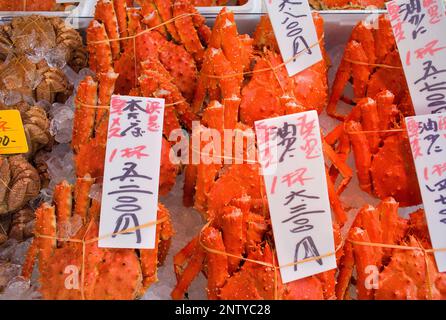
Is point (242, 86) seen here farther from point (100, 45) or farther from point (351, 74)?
point (100, 45)

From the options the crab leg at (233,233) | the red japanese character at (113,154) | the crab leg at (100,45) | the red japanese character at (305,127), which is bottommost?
the crab leg at (233,233)

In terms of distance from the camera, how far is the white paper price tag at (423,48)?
1.79m

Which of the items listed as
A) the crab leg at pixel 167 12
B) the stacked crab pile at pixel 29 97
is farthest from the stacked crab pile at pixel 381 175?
the stacked crab pile at pixel 29 97

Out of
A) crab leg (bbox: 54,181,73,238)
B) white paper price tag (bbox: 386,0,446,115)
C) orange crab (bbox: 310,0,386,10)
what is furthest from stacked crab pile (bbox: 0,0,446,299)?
orange crab (bbox: 310,0,386,10)

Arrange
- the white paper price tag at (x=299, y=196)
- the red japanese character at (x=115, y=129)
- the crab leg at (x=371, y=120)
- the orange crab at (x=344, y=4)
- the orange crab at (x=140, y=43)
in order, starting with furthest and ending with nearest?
the orange crab at (x=344, y=4), the orange crab at (x=140, y=43), the crab leg at (x=371, y=120), the red japanese character at (x=115, y=129), the white paper price tag at (x=299, y=196)

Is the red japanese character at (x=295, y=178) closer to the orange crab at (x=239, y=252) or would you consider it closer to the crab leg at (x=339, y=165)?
the orange crab at (x=239, y=252)

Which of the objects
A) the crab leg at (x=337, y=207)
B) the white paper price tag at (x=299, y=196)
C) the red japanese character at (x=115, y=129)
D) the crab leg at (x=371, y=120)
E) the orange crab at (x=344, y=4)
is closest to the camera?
the white paper price tag at (x=299, y=196)

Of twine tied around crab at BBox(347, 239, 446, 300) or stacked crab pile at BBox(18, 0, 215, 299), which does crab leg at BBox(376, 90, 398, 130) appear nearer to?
twine tied around crab at BBox(347, 239, 446, 300)

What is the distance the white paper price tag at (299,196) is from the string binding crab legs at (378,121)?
439 millimetres

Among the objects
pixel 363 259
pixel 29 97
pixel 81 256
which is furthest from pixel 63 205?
pixel 363 259

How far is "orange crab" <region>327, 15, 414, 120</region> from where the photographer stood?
6.78 ft

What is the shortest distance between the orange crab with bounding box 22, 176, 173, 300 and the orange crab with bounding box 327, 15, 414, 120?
1057 mm

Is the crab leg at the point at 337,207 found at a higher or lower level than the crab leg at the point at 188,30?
lower
